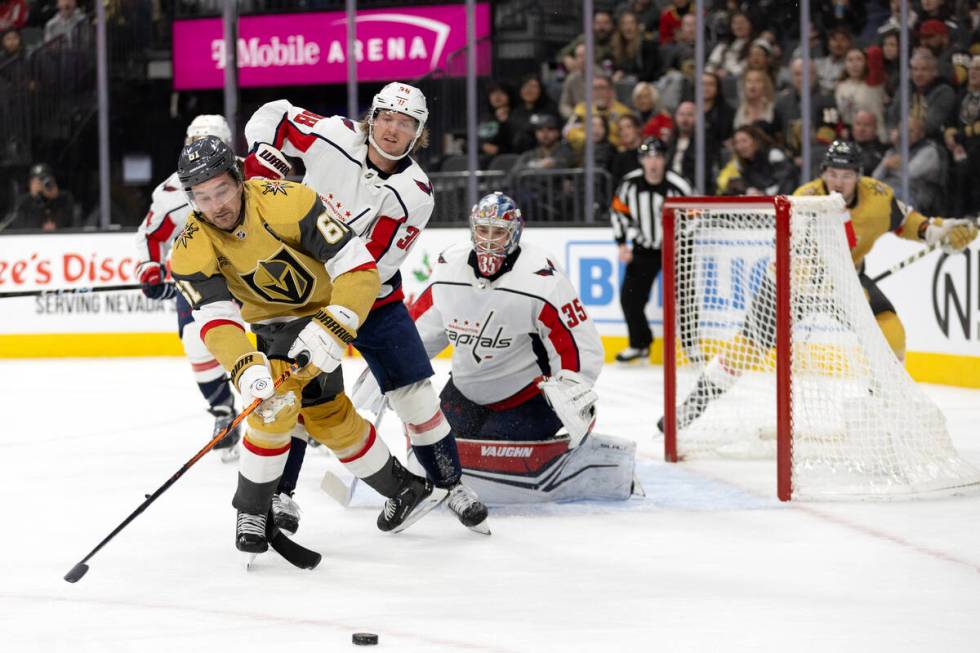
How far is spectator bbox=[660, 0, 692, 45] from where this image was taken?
905 cm

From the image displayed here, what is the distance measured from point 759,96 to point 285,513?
18.4 feet

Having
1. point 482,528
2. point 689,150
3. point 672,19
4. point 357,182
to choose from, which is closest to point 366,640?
point 482,528

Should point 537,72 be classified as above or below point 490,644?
above

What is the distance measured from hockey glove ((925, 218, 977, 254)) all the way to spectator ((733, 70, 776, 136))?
3.04 metres

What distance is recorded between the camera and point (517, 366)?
4.17m

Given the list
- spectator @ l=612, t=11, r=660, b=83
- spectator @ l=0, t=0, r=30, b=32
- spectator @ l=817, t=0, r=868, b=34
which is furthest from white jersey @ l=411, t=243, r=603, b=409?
spectator @ l=0, t=0, r=30, b=32

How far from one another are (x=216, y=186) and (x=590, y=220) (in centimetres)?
542

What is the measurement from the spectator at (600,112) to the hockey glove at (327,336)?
5.58 m

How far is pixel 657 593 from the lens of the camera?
311cm

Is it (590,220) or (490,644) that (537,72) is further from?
(490,644)

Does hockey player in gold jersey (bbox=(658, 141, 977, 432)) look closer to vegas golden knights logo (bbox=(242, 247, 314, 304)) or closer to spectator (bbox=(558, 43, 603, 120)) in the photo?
vegas golden knights logo (bbox=(242, 247, 314, 304))

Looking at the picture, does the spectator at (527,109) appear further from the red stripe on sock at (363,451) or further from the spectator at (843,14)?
the red stripe on sock at (363,451)

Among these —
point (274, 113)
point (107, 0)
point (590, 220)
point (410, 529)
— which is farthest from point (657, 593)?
point (107, 0)

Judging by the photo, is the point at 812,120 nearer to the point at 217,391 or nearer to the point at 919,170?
the point at 919,170
